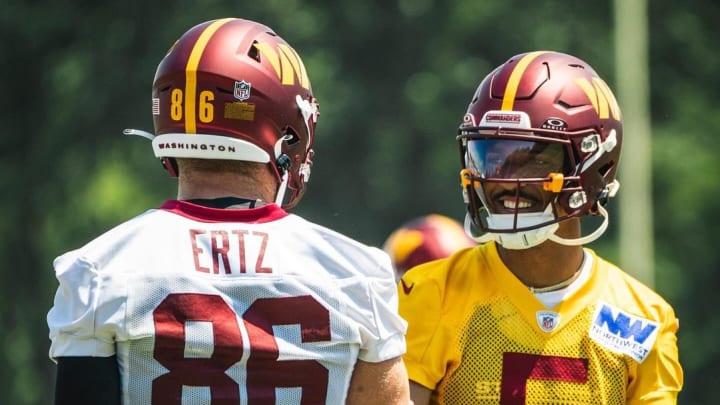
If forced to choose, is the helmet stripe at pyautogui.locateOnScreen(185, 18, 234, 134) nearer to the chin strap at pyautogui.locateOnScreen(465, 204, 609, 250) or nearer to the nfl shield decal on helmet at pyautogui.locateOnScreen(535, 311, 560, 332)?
the chin strap at pyautogui.locateOnScreen(465, 204, 609, 250)

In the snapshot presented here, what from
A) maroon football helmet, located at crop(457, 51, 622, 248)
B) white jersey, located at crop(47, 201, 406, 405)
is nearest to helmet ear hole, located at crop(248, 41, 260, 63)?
white jersey, located at crop(47, 201, 406, 405)

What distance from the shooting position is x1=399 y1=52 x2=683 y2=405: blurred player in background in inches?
155

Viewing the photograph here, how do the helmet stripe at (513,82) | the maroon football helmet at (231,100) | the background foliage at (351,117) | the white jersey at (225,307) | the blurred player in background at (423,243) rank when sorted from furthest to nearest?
the background foliage at (351,117) → the blurred player in background at (423,243) → the helmet stripe at (513,82) → the maroon football helmet at (231,100) → the white jersey at (225,307)

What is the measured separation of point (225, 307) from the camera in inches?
124

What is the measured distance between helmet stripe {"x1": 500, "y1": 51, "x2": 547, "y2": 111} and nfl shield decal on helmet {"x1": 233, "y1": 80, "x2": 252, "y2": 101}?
0.92 metres

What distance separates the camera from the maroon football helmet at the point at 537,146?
3.97m

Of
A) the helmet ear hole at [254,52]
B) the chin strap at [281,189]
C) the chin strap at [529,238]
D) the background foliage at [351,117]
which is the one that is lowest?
the background foliage at [351,117]

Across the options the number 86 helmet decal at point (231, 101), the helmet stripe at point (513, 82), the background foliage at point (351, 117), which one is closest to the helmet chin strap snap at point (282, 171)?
the number 86 helmet decal at point (231, 101)

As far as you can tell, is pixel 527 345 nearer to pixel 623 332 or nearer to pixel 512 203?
pixel 623 332

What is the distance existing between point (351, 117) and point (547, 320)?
1571cm

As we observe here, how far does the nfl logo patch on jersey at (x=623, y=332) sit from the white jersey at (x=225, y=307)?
90 cm

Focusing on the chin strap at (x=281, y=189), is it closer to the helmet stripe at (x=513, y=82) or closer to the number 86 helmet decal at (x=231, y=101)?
the number 86 helmet decal at (x=231, y=101)

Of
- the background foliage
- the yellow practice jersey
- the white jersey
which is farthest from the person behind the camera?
the background foliage

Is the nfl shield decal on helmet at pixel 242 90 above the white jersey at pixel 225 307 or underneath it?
above
